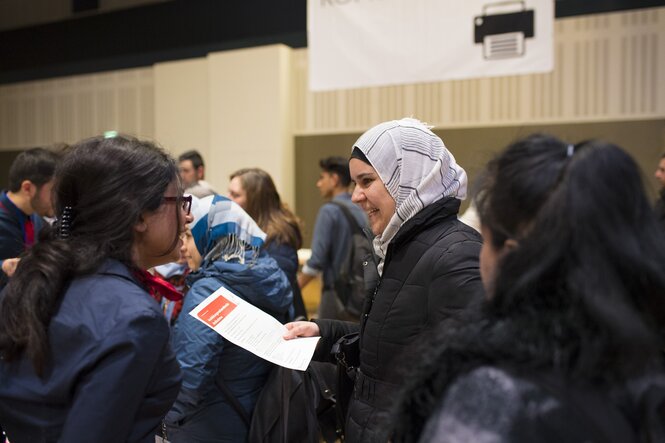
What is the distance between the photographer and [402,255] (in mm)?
1584

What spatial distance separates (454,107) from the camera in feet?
17.3

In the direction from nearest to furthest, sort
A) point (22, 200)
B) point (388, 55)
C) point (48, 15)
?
point (22, 200)
point (388, 55)
point (48, 15)

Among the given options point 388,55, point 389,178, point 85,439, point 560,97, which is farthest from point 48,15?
point 85,439

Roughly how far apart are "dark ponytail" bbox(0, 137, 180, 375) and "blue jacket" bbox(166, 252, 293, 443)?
2.43 ft

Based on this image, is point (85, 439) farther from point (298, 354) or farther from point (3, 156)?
point (3, 156)

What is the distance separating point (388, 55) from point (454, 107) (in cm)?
127

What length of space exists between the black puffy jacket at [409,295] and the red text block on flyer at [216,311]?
1.40ft

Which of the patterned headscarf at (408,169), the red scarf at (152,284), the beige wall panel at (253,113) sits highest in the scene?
the beige wall panel at (253,113)

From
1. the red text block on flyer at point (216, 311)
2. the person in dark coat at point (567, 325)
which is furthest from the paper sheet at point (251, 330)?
the person in dark coat at point (567, 325)

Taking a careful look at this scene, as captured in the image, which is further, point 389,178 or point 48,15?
point 48,15

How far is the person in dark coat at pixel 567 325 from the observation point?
0.72 metres

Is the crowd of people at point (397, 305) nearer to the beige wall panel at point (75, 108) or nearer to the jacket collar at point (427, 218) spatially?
the jacket collar at point (427, 218)

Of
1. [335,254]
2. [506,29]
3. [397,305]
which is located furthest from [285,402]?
[506,29]

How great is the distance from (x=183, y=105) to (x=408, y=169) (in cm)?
502
